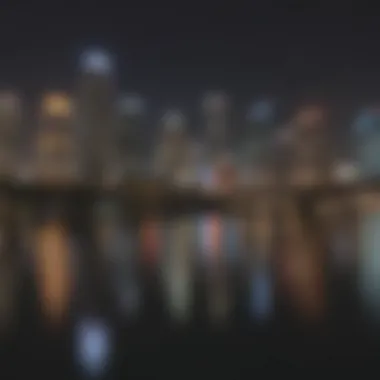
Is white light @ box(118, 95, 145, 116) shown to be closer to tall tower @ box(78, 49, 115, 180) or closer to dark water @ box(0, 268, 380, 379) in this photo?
tall tower @ box(78, 49, 115, 180)

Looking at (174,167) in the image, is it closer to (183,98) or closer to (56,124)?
(183,98)

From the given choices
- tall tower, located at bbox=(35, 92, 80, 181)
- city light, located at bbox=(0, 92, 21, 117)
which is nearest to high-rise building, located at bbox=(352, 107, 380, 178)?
tall tower, located at bbox=(35, 92, 80, 181)

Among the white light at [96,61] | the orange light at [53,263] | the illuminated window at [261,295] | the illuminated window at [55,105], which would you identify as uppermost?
the white light at [96,61]

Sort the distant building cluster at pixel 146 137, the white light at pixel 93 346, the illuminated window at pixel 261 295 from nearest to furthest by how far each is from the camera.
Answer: the white light at pixel 93 346 < the illuminated window at pixel 261 295 < the distant building cluster at pixel 146 137

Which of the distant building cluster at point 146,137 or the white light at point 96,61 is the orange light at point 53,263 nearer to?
the distant building cluster at point 146,137

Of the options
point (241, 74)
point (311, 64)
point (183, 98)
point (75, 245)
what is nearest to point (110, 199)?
point (75, 245)

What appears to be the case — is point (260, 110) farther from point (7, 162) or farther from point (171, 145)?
point (7, 162)

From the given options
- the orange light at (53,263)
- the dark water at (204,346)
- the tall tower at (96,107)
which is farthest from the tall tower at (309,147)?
the orange light at (53,263)
